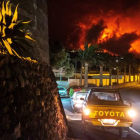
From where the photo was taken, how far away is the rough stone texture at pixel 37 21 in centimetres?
756

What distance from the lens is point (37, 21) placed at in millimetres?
8617

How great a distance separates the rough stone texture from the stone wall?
194cm

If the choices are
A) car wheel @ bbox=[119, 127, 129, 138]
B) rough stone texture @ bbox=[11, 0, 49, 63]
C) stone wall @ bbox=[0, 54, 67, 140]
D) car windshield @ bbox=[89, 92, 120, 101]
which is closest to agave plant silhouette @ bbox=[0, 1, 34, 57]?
stone wall @ bbox=[0, 54, 67, 140]

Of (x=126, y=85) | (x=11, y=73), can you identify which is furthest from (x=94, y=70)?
(x=11, y=73)

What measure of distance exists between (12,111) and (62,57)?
71.9 feet

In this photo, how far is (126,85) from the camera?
65.6 meters

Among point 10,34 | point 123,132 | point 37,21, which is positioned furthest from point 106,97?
point 10,34

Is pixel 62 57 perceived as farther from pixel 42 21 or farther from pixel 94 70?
pixel 94 70

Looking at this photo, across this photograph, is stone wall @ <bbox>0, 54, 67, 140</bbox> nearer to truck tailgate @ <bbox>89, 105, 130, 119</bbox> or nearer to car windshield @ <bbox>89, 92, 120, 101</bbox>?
truck tailgate @ <bbox>89, 105, 130, 119</bbox>

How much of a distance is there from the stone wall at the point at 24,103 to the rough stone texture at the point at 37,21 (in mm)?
1942

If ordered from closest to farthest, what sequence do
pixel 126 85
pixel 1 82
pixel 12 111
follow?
pixel 1 82
pixel 12 111
pixel 126 85

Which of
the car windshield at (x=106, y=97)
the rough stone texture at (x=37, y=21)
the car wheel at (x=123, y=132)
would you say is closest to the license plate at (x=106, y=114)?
the car wheel at (x=123, y=132)

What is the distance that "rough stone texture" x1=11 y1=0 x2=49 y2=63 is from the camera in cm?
756

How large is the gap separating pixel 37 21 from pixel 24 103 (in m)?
4.75
